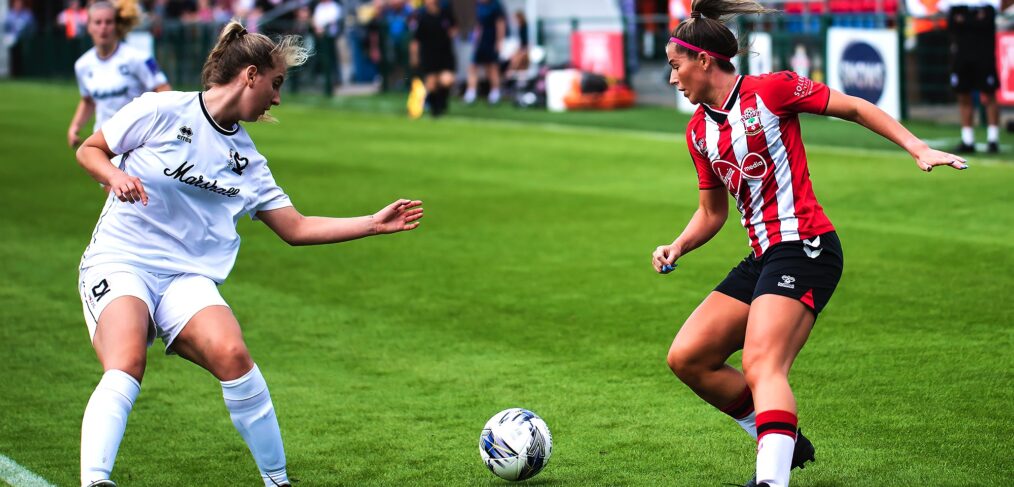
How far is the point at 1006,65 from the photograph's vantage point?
17734 millimetres

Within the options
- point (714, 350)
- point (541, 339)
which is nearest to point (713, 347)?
point (714, 350)

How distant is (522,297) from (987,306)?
307cm

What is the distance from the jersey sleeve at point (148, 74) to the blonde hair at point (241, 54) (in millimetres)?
6943

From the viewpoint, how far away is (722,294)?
536cm

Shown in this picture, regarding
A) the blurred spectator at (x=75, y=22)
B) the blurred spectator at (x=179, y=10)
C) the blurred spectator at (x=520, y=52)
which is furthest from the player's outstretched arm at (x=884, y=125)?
the blurred spectator at (x=75, y=22)

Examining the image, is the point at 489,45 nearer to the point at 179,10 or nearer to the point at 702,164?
the point at 179,10

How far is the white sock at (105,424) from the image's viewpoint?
4.80 m

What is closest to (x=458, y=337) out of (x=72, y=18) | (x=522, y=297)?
(x=522, y=297)

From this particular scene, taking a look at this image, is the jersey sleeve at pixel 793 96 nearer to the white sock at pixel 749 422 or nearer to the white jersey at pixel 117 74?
the white sock at pixel 749 422

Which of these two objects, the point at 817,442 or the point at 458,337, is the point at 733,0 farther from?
the point at 458,337

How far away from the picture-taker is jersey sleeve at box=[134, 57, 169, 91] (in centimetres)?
1195

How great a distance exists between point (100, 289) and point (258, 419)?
77 centimetres

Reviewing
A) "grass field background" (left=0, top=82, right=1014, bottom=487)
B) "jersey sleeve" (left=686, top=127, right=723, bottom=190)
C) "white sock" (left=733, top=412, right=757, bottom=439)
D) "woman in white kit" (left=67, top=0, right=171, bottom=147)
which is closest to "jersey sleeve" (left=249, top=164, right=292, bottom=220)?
"grass field background" (left=0, top=82, right=1014, bottom=487)

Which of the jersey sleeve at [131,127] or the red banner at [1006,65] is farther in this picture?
the red banner at [1006,65]
